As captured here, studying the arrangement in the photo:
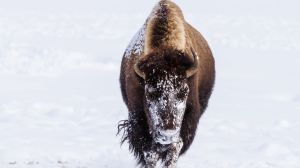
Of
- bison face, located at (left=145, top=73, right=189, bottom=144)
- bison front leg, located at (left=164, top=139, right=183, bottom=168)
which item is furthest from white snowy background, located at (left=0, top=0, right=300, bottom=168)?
bison face, located at (left=145, top=73, right=189, bottom=144)

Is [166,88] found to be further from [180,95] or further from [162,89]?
[180,95]

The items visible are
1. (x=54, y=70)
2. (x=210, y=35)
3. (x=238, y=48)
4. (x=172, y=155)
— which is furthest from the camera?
(x=210, y=35)

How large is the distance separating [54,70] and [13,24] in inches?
653

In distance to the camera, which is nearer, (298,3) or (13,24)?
(13,24)

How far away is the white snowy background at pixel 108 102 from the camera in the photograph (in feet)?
24.3

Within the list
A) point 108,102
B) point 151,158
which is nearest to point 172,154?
point 151,158

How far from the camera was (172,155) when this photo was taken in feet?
15.8

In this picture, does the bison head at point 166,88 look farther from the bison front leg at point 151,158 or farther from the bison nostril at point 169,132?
the bison front leg at point 151,158

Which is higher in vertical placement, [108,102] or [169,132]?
[169,132]

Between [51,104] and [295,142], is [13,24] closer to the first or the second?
[51,104]

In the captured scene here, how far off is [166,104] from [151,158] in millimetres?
774

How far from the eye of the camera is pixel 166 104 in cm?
434

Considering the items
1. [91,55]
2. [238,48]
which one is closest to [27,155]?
[91,55]

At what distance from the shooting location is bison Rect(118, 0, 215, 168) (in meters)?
4.36
